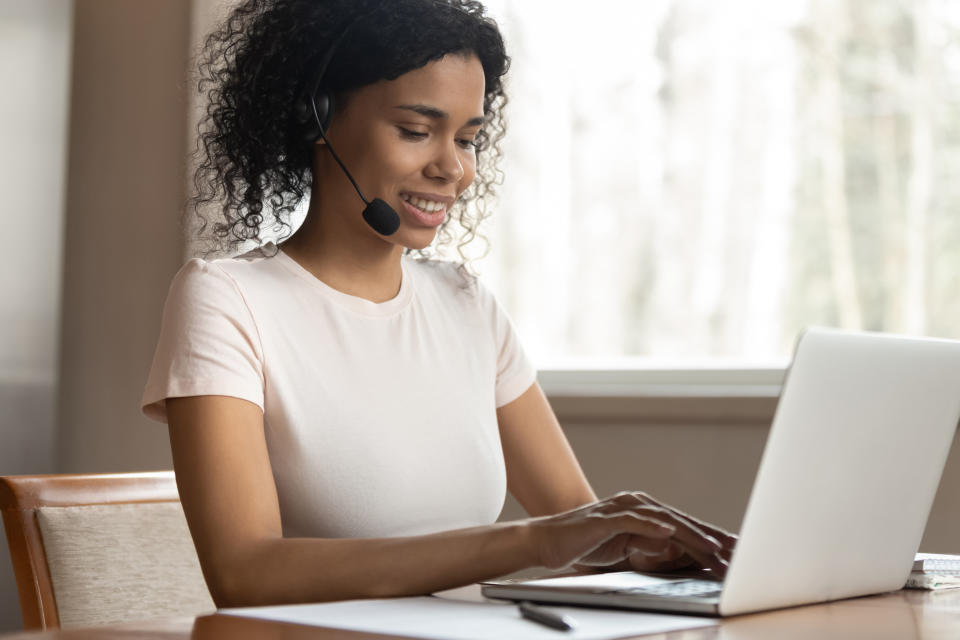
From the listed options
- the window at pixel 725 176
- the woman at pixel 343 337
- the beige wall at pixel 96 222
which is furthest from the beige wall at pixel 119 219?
the woman at pixel 343 337

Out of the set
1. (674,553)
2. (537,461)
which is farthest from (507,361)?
(674,553)

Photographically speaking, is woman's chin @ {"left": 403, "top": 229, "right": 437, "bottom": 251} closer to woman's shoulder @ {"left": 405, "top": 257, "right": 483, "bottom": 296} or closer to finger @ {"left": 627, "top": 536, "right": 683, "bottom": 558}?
woman's shoulder @ {"left": 405, "top": 257, "right": 483, "bottom": 296}

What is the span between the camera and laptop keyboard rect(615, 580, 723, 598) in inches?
35.8

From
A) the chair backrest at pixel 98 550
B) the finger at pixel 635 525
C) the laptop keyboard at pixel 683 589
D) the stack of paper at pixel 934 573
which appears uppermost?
the finger at pixel 635 525

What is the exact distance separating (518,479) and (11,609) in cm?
143

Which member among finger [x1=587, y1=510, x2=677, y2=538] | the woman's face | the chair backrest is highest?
the woman's face

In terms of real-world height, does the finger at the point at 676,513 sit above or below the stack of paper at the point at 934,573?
above

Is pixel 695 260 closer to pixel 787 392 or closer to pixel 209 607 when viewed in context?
pixel 209 607

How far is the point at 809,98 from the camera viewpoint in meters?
2.37

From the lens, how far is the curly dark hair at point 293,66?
1.44 m

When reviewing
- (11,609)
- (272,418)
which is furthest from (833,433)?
(11,609)

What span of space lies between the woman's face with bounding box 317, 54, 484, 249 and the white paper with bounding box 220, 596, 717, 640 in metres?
0.63

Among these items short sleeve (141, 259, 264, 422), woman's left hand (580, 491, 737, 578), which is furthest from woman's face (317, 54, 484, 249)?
woman's left hand (580, 491, 737, 578)

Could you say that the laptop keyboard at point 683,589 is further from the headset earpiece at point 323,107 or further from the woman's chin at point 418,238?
the headset earpiece at point 323,107
